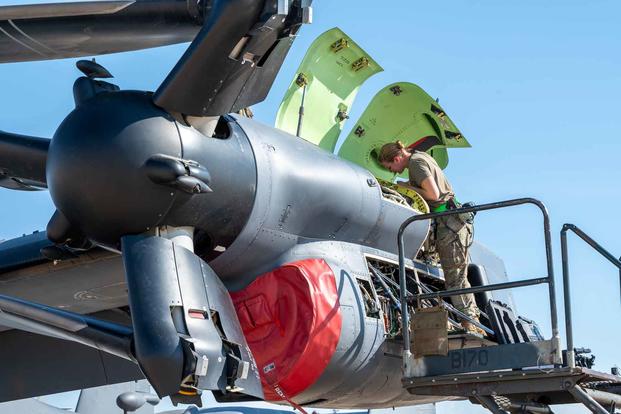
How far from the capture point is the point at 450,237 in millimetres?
8344

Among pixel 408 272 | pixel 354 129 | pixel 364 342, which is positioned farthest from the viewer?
pixel 354 129

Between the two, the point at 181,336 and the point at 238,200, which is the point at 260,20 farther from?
the point at 181,336

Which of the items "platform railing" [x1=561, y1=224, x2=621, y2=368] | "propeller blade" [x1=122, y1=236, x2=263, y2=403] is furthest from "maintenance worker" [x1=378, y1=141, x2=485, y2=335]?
"propeller blade" [x1=122, y1=236, x2=263, y2=403]

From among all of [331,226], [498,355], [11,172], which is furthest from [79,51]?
[498,355]

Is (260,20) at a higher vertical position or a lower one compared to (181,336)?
higher

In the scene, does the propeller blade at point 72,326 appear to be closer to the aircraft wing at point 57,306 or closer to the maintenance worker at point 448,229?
the aircraft wing at point 57,306

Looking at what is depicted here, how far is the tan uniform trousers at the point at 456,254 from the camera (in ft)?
26.7

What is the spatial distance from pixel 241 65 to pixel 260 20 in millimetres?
390

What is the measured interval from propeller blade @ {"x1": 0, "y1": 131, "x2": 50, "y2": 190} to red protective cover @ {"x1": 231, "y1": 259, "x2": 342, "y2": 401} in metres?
1.74

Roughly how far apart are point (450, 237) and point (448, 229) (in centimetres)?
7

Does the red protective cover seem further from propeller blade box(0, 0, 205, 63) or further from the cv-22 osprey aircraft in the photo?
propeller blade box(0, 0, 205, 63)

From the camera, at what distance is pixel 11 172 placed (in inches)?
292

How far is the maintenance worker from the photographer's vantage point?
320 inches

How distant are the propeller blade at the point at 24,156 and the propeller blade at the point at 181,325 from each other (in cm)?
130
